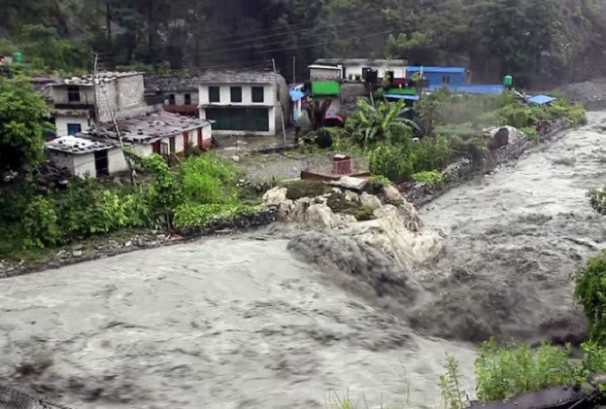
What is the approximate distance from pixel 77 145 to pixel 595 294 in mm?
19658

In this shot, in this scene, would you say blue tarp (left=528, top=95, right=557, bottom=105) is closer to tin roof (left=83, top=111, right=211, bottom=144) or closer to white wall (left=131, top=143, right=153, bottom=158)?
tin roof (left=83, top=111, right=211, bottom=144)

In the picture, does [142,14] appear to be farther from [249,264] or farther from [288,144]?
[249,264]

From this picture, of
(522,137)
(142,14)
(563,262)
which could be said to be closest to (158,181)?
(563,262)

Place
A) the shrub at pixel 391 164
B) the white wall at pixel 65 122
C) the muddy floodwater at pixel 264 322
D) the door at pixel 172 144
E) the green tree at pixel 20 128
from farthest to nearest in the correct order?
the white wall at pixel 65 122 → the door at pixel 172 144 → the shrub at pixel 391 164 → the green tree at pixel 20 128 → the muddy floodwater at pixel 264 322

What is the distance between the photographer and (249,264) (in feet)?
67.9

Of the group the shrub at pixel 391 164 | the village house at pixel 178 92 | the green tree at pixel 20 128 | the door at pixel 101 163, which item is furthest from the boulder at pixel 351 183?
the village house at pixel 178 92

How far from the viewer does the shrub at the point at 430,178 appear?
28.5 metres

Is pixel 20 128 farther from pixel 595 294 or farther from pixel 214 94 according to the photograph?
pixel 214 94

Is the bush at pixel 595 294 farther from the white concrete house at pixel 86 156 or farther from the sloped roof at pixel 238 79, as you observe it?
the sloped roof at pixel 238 79

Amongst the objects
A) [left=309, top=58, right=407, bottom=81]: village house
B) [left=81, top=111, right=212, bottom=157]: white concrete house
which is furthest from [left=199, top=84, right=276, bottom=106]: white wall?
[left=309, top=58, right=407, bottom=81]: village house

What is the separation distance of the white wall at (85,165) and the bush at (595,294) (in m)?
18.6

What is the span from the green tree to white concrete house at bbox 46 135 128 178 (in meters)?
2.86

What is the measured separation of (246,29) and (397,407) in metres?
39.1

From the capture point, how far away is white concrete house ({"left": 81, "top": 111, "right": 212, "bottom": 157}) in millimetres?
28609
